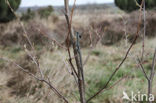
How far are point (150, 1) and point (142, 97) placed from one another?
9666 millimetres

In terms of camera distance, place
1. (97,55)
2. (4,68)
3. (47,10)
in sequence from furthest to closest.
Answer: (47,10), (97,55), (4,68)

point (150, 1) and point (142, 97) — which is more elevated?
point (142, 97)

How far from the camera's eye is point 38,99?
108 inches

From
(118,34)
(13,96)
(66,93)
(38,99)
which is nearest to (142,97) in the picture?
(66,93)

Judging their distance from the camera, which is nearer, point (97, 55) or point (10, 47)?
point (97, 55)

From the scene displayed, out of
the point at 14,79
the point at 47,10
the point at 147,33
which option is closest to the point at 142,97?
the point at 14,79

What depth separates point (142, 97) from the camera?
8.75 feet

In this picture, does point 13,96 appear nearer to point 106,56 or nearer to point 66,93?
point 66,93

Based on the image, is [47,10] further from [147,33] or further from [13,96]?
[13,96]

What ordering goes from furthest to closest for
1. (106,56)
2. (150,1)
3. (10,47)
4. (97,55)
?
(150,1) < (10,47) < (97,55) < (106,56)

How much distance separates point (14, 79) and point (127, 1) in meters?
10.4

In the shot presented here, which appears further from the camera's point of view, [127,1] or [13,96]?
[127,1]

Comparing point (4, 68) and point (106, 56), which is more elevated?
point (4, 68)

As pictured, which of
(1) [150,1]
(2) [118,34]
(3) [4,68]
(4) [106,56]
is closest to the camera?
(3) [4,68]
